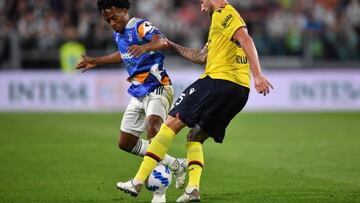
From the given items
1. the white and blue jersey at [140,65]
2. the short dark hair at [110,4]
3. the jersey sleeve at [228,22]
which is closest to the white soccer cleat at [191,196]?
the white and blue jersey at [140,65]

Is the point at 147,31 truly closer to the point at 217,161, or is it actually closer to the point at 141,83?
the point at 141,83

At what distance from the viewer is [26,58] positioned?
23125 millimetres

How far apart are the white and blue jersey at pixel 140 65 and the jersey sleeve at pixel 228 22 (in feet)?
3.34

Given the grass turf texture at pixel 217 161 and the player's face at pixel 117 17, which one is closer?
the player's face at pixel 117 17

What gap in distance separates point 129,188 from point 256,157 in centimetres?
545

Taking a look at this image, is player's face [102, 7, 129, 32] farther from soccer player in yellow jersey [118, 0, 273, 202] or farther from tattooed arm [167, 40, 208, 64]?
soccer player in yellow jersey [118, 0, 273, 202]

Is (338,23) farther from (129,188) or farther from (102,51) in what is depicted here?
(129,188)

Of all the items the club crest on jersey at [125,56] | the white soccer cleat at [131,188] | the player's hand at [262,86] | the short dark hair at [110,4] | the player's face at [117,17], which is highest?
the short dark hair at [110,4]

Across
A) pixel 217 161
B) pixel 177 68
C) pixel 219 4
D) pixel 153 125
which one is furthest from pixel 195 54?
pixel 177 68

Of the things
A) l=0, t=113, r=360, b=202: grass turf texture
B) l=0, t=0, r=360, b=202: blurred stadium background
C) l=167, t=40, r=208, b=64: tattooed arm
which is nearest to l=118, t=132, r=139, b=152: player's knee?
l=0, t=113, r=360, b=202: grass turf texture

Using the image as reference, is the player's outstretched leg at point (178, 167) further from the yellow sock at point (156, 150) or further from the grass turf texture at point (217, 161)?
the yellow sock at point (156, 150)

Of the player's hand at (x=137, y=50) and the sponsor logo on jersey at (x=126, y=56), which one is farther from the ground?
the player's hand at (x=137, y=50)

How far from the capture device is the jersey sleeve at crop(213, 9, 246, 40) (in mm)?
7562

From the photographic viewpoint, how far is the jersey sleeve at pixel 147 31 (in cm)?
809
